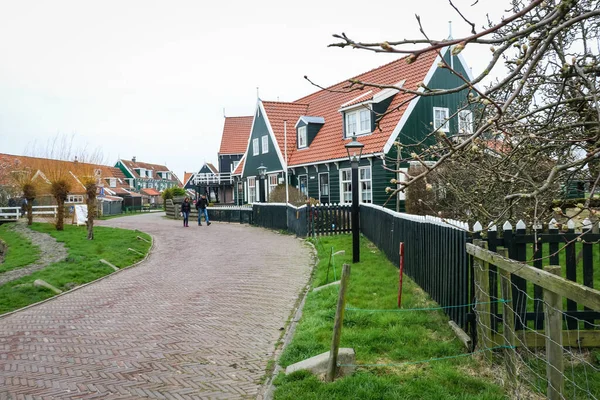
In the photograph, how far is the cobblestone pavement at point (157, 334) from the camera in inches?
211

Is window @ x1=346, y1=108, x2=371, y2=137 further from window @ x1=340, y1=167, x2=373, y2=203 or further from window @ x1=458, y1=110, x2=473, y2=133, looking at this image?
window @ x1=458, y1=110, x2=473, y2=133

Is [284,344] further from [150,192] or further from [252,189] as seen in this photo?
[150,192]

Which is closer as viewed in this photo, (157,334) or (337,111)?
(157,334)

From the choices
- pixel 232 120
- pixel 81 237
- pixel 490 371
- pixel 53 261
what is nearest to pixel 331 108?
pixel 81 237

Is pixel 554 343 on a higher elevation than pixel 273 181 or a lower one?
lower

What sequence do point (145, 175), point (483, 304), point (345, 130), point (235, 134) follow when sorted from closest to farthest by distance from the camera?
point (483, 304) → point (345, 130) → point (235, 134) → point (145, 175)

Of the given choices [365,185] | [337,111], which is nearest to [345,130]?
[337,111]

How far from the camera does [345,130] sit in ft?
76.6

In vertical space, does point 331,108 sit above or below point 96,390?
above

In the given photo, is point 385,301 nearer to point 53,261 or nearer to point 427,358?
point 427,358

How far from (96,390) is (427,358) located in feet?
12.1

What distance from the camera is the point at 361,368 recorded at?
17.2ft

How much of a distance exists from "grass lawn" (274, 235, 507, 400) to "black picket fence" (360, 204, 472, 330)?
0.90ft

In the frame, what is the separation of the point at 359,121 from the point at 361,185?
3.18m
